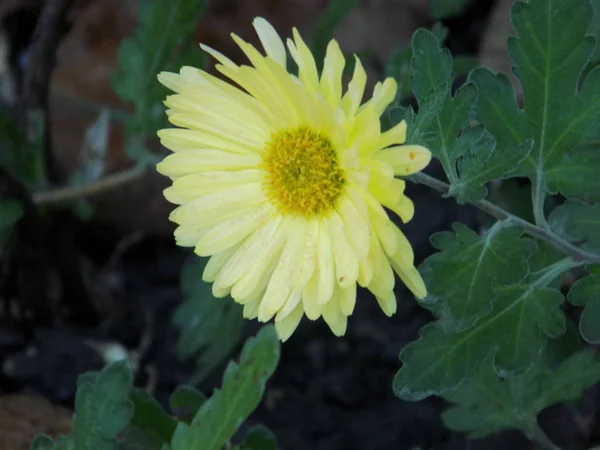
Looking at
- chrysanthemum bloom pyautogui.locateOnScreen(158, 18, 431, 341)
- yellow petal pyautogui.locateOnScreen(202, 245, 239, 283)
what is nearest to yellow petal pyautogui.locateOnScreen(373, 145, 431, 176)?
chrysanthemum bloom pyautogui.locateOnScreen(158, 18, 431, 341)

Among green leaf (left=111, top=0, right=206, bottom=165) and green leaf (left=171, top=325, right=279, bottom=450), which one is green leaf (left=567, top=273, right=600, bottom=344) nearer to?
green leaf (left=171, top=325, right=279, bottom=450)

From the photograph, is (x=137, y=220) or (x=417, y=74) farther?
(x=137, y=220)

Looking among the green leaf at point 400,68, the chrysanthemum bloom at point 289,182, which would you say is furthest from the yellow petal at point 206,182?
the green leaf at point 400,68

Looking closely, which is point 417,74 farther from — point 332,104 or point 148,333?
point 148,333

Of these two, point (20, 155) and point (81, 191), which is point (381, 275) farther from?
point (20, 155)

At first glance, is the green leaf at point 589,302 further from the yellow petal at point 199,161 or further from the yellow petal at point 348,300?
the yellow petal at point 199,161

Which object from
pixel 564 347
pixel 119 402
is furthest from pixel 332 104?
pixel 564 347

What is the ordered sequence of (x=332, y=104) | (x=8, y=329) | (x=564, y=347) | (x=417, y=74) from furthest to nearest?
(x=8, y=329), (x=564, y=347), (x=417, y=74), (x=332, y=104)

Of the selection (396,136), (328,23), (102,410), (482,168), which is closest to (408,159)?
(396,136)
